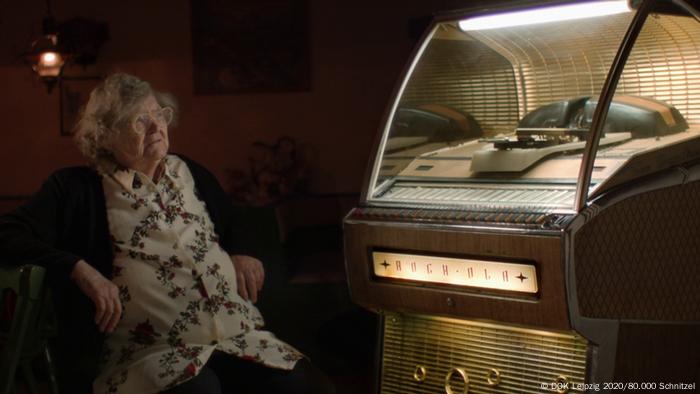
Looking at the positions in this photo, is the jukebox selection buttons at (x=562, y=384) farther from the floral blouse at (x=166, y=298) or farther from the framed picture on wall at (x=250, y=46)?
the framed picture on wall at (x=250, y=46)

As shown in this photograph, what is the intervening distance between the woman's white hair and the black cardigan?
0.06m

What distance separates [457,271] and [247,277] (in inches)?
23.3

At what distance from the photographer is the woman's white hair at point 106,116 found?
2469 millimetres

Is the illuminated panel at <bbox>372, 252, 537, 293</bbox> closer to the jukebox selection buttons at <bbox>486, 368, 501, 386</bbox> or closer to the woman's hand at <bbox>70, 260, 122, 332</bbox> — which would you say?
the jukebox selection buttons at <bbox>486, 368, 501, 386</bbox>

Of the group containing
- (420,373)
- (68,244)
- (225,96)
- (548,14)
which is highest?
(548,14)

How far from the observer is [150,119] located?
2516mm

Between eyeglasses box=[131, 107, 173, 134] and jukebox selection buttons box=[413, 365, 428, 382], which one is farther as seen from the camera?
jukebox selection buttons box=[413, 365, 428, 382]

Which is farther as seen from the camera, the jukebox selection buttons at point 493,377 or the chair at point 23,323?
the jukebox selection buttons at point 493,377

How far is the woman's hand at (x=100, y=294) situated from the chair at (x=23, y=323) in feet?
0.30

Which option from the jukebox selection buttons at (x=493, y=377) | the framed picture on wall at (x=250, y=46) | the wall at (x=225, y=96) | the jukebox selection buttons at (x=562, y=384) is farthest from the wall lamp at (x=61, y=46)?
the jukebox selection buttons at (x=562, y=384)

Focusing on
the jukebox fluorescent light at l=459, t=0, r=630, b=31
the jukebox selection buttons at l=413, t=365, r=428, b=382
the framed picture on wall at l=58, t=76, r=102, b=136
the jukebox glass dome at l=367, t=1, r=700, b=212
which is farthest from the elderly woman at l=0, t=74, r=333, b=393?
the framed picture on wall at l=58, t=76, r=102, b=136

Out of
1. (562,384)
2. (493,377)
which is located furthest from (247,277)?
(562,384)

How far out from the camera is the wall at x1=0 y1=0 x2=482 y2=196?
6.48 metres

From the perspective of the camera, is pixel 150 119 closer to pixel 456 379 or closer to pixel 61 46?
pixel 456 379
